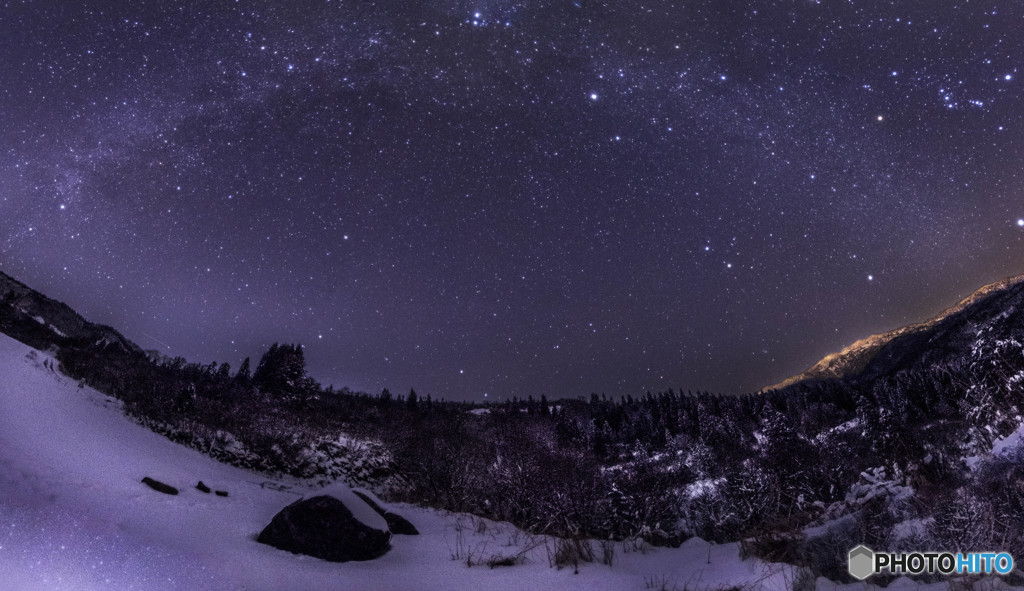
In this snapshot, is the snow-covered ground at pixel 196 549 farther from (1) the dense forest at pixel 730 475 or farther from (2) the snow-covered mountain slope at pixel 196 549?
(1) the dense forest at pixel 730 475

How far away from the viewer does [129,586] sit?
13.1 feet

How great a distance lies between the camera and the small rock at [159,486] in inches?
280

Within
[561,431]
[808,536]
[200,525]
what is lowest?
[561,431]

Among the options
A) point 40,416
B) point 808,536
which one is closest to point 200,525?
point 40,416

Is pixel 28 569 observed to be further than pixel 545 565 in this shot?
No

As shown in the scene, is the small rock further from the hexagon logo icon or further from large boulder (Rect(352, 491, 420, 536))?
the hexagon logo icon

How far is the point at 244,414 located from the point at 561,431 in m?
40.7

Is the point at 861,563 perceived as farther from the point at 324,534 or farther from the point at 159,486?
the point at 159,486

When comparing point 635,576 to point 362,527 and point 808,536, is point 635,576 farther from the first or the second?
point 362,527

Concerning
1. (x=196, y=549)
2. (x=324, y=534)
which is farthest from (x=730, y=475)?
(x=196, y=549)

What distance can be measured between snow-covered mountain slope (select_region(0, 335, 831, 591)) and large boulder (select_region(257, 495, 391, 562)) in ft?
0.51

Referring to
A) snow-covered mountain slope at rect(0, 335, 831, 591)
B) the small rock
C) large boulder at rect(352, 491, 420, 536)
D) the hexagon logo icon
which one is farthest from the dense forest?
the small rock

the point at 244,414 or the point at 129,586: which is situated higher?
the point at 129,586

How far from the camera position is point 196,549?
195 inches
